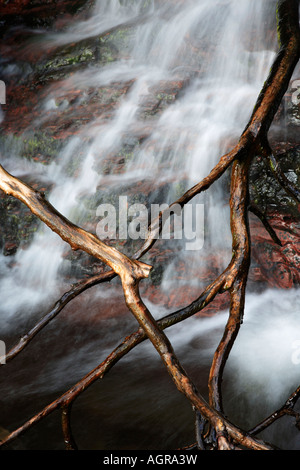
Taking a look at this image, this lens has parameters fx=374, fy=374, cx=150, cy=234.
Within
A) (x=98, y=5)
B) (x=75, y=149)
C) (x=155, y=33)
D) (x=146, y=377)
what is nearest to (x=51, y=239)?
(x=75, y=149)

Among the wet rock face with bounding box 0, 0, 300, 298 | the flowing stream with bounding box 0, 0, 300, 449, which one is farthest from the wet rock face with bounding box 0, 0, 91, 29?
the flowing stream with bounding box 0, 0, 300, 449

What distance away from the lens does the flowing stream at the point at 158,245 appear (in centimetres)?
288

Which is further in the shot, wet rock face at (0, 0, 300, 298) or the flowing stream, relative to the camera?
wet rock face at (0, 0, 300, 298)

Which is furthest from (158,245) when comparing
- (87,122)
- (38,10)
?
(38,10)

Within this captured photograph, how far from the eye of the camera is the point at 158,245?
4863mm

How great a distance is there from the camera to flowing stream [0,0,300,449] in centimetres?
288

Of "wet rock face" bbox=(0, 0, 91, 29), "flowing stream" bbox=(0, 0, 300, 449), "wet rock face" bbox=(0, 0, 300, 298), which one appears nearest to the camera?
"flowing stream" bbox=(0, 0, 300, 449)

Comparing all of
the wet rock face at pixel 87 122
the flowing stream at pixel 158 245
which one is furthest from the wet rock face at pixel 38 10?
the flowing stream at pixel 158 245

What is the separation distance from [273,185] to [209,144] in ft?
4.38

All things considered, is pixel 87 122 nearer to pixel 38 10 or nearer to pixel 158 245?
pixel 158 245

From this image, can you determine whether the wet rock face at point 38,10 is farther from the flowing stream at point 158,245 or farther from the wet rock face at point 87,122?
the flowing stream at point 158,245

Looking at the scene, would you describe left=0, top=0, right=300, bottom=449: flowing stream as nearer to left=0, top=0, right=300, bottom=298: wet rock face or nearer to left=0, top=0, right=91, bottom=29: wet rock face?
left=0, top=0, right=300, bottom=298: wet rock face

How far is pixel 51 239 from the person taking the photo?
5410 mm

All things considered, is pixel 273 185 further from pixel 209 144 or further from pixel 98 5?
pixel 98 5
